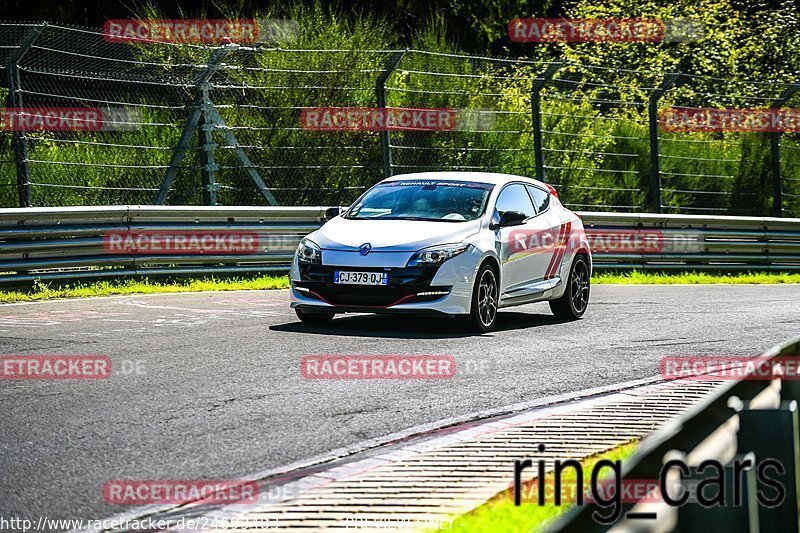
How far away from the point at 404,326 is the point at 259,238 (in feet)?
18.0

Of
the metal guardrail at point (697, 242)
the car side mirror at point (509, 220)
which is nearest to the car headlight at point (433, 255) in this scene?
the car side mirror at point (509, 220)

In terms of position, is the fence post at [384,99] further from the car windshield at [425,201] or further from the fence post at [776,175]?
the fence post at [776,175]

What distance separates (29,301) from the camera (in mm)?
14234

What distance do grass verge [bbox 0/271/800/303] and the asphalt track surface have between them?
581mm

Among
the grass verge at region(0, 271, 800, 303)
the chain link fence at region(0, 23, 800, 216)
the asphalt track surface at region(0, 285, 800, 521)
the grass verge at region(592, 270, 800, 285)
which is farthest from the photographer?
the grass verge at region(592, 270, 800, 285)

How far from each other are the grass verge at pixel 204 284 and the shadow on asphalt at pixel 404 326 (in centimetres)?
356

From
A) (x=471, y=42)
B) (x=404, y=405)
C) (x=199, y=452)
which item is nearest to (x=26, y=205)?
(x=404, y=405)

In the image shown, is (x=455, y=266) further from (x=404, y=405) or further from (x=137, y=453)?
(x=137, y=453)

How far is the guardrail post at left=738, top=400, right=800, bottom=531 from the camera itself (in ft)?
12.5

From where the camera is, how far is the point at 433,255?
11.6 metres

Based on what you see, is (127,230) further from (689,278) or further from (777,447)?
(777,447)

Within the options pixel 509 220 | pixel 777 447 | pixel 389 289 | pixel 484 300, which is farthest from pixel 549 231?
pixel 777 447

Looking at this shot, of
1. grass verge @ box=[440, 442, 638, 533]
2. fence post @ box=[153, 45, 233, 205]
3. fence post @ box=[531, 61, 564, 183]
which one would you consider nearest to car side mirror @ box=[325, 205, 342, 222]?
fence post @ box=[153, 45, 233, 205]

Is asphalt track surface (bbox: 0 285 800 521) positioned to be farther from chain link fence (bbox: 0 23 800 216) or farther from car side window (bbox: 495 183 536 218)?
chain link fence (bbox: 0 23 800 216)
